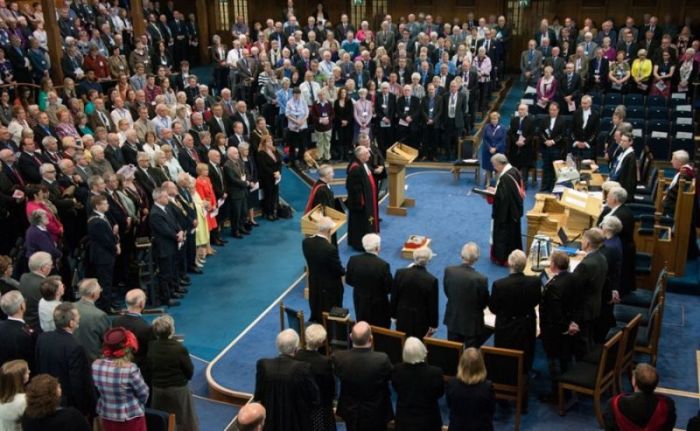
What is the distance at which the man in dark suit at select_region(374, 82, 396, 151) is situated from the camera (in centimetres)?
1509

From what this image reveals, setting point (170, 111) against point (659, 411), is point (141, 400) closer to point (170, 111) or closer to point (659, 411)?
point (659, 411)

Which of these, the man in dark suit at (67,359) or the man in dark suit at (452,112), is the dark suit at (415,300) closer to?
the man in dark suit at (67,359)

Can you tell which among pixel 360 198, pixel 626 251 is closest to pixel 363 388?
pixel 626 251

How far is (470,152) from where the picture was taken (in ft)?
47.3

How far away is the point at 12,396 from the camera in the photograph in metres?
5.07

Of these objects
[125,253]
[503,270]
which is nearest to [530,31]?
[503,270]

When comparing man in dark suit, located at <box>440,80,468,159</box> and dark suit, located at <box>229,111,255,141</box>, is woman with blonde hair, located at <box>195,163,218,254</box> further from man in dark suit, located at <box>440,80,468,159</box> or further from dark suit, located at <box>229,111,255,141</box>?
man in dark suit, located at <box>440,80,468,159</box>

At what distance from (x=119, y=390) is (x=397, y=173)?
7.47 m

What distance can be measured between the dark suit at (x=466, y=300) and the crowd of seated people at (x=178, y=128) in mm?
225

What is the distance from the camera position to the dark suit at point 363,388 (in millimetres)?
5676

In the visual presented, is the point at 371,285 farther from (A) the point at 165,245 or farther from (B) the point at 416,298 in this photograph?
(A) the point at 165,245

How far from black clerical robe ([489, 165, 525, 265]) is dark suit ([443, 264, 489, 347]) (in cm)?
312

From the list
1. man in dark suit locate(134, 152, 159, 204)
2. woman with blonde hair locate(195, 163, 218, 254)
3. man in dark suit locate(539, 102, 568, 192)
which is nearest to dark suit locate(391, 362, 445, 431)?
man in dark suit locate(134, 152, 159, 204)

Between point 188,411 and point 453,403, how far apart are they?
2115 millimetres
